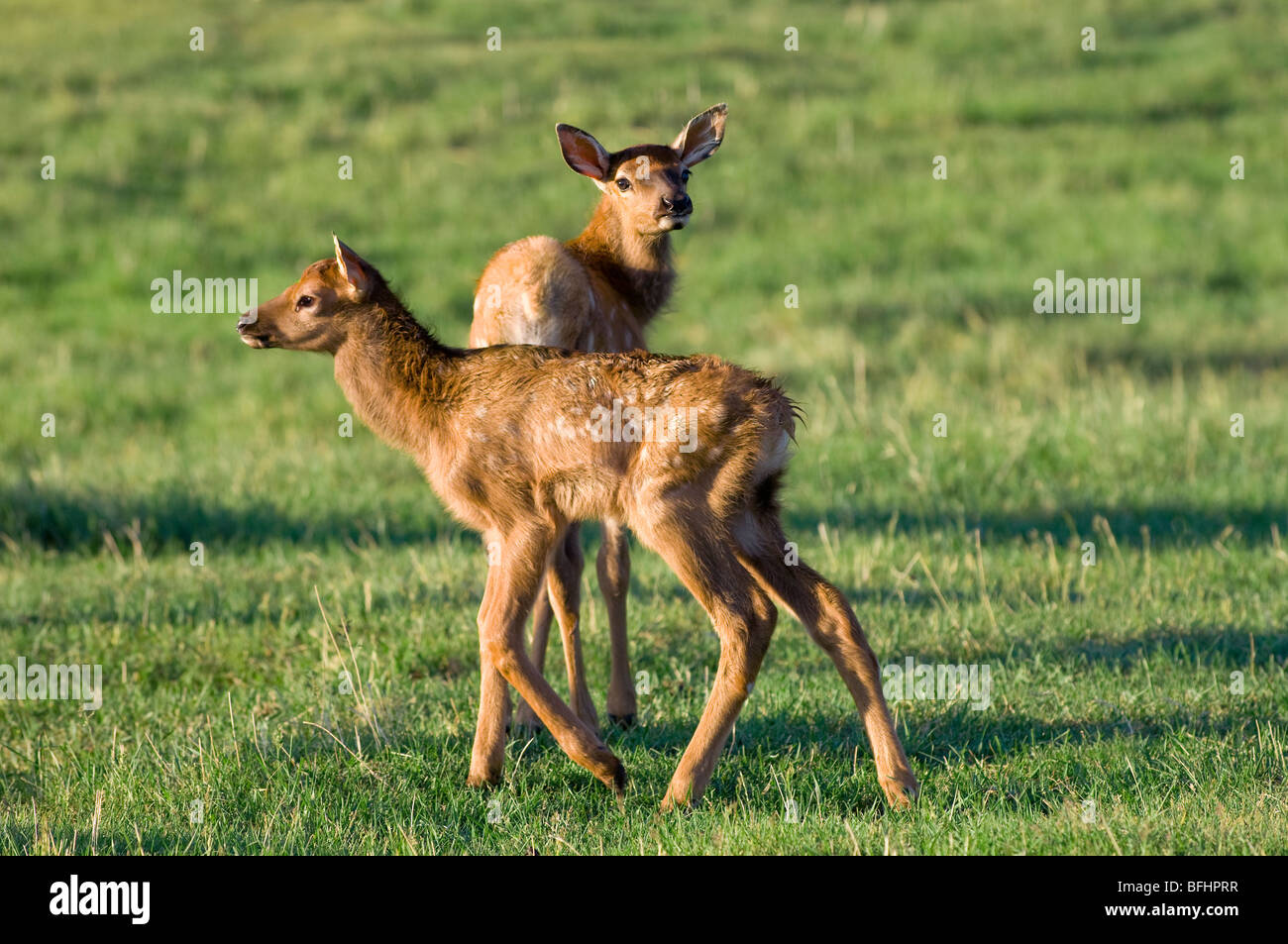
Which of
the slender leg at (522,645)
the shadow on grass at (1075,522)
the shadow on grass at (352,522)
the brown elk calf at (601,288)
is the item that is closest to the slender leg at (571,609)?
the brown elk calf at (601,288)

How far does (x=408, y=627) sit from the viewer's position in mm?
8297

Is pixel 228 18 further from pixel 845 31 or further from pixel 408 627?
pixel 408 627

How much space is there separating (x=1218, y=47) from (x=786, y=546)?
79.4 ft

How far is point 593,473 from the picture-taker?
5.74 m

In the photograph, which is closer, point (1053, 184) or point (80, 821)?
point (80, 821)

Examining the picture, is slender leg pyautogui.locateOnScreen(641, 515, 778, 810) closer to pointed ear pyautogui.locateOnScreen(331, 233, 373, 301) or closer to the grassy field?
the grassy field

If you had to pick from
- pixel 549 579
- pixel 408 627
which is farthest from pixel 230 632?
pixel 549 579

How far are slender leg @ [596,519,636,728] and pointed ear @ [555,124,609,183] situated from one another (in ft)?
5.34

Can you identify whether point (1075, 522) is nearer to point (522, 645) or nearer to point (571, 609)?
point (571, 609)

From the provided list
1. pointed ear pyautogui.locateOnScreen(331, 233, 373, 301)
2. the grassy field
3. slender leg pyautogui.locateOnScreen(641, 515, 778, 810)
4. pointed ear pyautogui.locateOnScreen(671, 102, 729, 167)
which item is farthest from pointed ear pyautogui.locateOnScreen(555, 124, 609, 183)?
the grassy field

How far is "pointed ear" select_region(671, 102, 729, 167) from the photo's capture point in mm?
7289

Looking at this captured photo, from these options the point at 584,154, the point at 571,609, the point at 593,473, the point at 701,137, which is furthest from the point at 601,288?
the point at 593,473

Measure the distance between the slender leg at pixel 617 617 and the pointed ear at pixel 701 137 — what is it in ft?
5.80

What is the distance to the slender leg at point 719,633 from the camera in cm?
562
